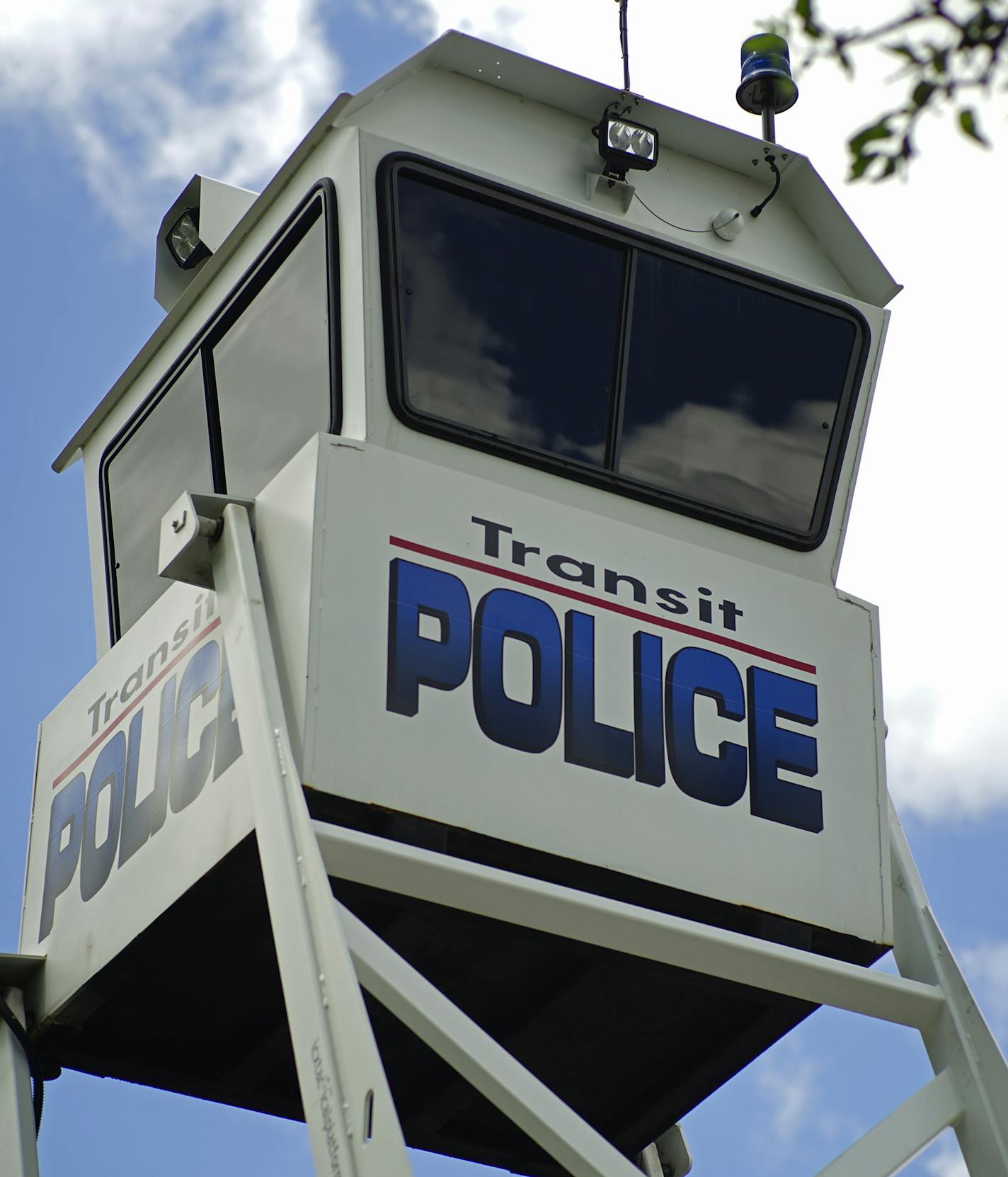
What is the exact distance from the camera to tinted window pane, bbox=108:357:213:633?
11.5 meters

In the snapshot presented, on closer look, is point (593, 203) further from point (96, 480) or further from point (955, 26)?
point (955, 26)

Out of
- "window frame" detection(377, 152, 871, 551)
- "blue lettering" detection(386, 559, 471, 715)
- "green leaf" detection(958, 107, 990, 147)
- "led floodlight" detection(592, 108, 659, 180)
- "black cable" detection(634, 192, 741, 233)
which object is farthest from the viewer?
"black cable" detection(634, 192, 741, 233)

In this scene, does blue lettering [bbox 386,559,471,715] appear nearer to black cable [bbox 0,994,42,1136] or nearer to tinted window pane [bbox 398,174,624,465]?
tinted window pane [bbox 398,174,624,465]

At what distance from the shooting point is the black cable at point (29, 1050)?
10039 millimetres

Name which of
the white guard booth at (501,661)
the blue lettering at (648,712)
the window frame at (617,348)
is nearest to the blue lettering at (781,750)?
the white guard booth at (501,661)

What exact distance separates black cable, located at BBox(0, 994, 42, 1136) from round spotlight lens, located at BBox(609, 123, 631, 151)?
209 inches

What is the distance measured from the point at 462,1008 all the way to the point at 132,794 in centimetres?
193

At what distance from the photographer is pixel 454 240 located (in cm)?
1027

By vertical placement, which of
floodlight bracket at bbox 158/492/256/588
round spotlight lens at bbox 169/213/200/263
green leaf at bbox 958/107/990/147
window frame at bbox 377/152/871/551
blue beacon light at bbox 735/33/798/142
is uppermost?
blue beacon light at bbox 735/33/798/142

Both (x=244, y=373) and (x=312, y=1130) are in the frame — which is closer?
(x=312, y=1130)

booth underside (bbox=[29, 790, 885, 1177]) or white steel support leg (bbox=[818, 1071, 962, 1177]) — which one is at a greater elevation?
booth underside (bbox=[29, 790, 885, 1177])

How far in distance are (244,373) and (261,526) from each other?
180cm

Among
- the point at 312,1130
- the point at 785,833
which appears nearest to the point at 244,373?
the point at 785,833

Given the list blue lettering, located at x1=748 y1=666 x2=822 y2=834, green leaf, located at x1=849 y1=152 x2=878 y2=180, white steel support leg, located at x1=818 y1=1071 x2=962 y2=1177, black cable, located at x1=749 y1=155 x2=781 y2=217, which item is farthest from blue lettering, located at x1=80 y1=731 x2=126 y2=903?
green leaf, located at x1=849 y1=152 x2=878 y2=180
